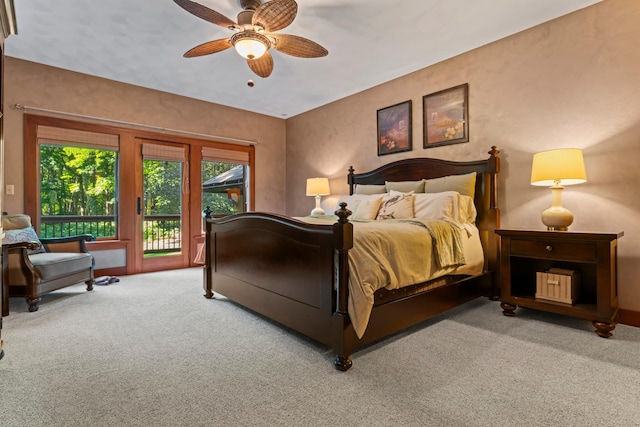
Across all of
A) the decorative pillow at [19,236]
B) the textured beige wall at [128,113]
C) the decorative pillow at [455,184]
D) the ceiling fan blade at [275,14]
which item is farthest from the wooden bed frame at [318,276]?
the textured beige wall at [128,113]

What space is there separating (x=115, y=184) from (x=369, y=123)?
11.6ft

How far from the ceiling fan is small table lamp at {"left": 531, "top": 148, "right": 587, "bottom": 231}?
2.03 meters

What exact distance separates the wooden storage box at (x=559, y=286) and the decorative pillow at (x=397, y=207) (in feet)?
3.86

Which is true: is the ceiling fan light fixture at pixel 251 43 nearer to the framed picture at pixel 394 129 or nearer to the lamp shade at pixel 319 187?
the framed picture at pixel 394 129

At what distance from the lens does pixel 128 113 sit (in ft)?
14.1

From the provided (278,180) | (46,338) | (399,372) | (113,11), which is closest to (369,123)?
(278,180)

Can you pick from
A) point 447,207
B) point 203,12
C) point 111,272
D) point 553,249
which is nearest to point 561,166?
point 553,249

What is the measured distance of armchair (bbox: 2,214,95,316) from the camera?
282 centimetres

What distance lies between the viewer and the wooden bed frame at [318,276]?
190cm

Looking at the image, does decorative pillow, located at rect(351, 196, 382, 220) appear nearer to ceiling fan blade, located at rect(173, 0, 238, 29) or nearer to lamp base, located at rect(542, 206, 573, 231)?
lamp base, located at rect(542, 206, 573, 231)

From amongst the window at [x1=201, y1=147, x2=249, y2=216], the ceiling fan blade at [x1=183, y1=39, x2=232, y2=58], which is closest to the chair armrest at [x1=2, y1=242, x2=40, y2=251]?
the ceiling fan blade at [x1=183, y1=39, x2=232, y2=58]

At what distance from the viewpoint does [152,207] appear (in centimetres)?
465

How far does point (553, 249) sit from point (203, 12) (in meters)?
3.16

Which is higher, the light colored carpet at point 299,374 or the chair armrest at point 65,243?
the chair armrest at point 65,243
